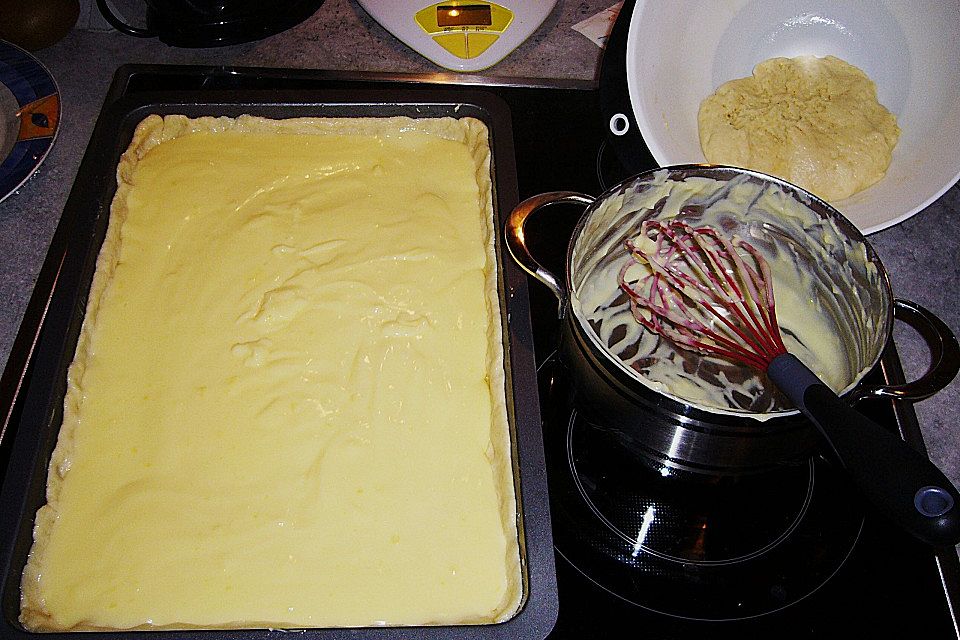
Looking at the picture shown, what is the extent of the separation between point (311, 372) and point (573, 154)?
522 mm

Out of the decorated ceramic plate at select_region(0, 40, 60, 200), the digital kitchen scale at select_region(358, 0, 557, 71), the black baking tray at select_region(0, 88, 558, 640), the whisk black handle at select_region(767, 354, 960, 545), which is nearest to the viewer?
the whisk black handle at select_region(767, 354, 960, 545)

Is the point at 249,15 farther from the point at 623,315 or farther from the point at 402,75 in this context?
the point at 623,315

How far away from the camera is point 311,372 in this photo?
860mm

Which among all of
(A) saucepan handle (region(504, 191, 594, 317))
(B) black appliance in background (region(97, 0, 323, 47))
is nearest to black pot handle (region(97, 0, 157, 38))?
(B) black appliance in background (region(97, 0, 323, 47))

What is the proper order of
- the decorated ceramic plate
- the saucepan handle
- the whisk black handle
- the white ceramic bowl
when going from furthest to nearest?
1. the decorated ceramic plate
2. the white ceramic bowl
3. the saucepan handle
4. the whisk black handle

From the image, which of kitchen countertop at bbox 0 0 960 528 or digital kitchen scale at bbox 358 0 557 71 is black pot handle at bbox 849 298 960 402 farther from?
digital kitchen scale at bbox 358 0 557 71

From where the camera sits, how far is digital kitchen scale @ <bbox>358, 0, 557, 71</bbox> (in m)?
1.22

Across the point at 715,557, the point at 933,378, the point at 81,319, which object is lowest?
the point at 715,557

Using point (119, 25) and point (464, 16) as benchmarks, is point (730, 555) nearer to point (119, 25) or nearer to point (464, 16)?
point (464, 16)

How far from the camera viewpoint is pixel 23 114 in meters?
1.11

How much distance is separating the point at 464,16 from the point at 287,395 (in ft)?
2.38

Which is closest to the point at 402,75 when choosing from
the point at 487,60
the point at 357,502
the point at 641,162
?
the point at 487,60

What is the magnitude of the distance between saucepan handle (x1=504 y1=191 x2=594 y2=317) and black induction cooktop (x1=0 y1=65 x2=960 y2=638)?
0.53 ft

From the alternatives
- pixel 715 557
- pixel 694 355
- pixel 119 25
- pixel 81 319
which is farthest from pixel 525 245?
pixel 119 25
